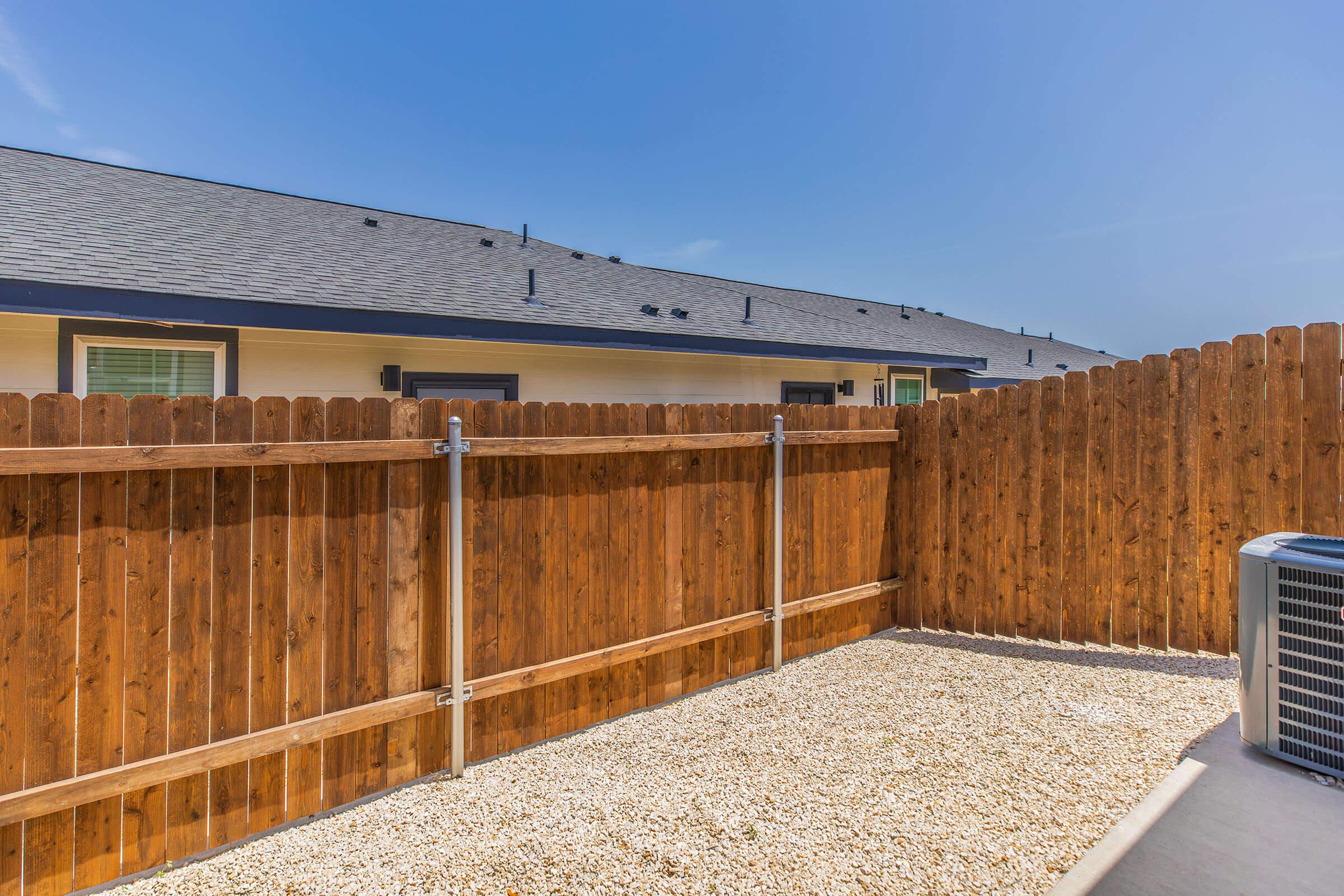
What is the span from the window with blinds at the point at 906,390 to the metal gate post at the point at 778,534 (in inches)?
261

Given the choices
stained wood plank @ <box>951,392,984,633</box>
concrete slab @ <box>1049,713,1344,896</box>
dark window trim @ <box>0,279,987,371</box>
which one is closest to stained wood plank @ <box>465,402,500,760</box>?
concrete slab @ <box>1049,713,1344,896</box>

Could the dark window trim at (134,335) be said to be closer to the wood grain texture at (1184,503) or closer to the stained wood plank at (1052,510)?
the stained wood plank at (1052,510)

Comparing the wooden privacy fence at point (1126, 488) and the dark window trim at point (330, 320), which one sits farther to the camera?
the dark window trim at point (330, 320)

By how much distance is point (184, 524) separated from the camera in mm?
2586

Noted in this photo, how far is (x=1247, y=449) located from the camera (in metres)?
4.17

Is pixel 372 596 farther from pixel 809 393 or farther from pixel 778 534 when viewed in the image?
pixel 809 393

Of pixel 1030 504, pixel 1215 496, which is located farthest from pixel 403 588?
pixel 1215 496

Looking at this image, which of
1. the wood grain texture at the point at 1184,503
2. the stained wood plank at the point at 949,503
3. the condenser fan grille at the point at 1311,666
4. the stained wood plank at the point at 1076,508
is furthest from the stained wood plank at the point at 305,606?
the wood grain texture at the point at 1184,503

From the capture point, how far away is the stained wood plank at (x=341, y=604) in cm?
289

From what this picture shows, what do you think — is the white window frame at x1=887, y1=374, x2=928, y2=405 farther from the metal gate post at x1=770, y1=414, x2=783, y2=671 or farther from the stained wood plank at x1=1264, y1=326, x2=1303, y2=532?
the metal gate post at x1=770, y1=414, x2=783, y2=671

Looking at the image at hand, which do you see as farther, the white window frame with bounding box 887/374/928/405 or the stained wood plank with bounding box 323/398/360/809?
the white window frame with bounding box 887/374/928/405

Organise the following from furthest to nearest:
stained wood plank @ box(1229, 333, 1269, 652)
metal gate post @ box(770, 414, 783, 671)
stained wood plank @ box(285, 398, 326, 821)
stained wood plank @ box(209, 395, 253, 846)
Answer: metal gate post @ box(770, 414, 783, 671), stained wood plank @ box(1229, 333, 1269, 652), stained wood plank @ box(285, 398, 326, 821), stained wood plank @ box(209, 395, 253, 846)

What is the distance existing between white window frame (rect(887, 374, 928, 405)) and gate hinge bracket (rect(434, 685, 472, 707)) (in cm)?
869

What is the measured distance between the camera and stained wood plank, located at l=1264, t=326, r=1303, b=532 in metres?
4.01
